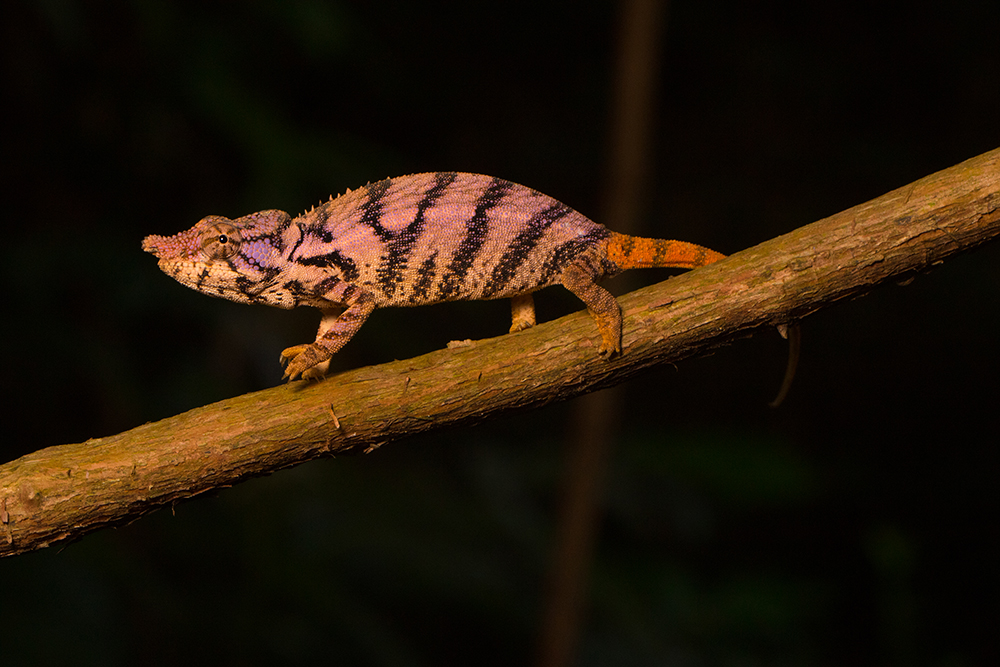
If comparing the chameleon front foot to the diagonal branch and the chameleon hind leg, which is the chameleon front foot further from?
the chameleon hind leg

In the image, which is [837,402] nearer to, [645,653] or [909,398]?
[909,398]

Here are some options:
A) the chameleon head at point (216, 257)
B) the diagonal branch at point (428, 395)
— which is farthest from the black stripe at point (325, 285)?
the diagonal branch at point (428, 395)

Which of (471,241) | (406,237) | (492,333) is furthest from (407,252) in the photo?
(492,333)

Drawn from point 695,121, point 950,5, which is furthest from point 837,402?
point 950,5

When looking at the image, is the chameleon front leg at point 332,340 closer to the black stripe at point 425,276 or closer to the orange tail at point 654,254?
the black stripe at point 425,276

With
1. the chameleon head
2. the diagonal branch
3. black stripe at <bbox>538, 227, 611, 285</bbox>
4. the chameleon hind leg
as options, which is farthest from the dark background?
the chameleon hind leg

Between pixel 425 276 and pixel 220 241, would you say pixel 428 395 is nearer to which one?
pixel 425 276
